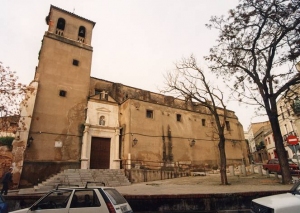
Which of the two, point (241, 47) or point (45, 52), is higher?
point (45, 52)

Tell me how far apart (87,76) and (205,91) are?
11873 millimetres

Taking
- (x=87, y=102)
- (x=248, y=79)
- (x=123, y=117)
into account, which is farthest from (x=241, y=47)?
(x=87, y=102)

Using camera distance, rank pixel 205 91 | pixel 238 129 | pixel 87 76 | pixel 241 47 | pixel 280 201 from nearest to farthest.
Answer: pixel 280 201 < pixel 241 47 < pixel 205 91 < pixel 87 76 < pixel 238 129

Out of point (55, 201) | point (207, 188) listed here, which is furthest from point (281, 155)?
point (55, 201)

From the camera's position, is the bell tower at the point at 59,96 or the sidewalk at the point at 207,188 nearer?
the sidewalk at the point at 207,188

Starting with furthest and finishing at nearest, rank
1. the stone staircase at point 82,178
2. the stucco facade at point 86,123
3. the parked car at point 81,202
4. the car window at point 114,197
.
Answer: the stucco facade at point 86,123 → the stone staircase at point 82,178 → the car window at point 114,197 → the parked car at point 81,202

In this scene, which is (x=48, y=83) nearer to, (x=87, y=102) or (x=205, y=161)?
(x=87, y=102)

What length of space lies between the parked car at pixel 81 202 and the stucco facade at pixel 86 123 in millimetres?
Answer: 11543

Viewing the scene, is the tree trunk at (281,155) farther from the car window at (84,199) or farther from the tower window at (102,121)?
the tower window at (102,121)

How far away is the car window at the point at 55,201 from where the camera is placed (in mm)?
4871

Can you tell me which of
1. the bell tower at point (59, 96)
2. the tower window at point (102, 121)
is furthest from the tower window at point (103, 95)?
the tower window at point (102, 121)

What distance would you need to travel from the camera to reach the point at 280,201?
3.99 metres

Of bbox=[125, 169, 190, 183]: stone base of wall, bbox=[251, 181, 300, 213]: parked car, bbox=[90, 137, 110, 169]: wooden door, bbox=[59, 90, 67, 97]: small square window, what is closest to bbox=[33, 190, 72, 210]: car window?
bbox=[251, 181, 300, 213]: parked car

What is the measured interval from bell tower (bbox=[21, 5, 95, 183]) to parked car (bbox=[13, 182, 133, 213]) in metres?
11.6
